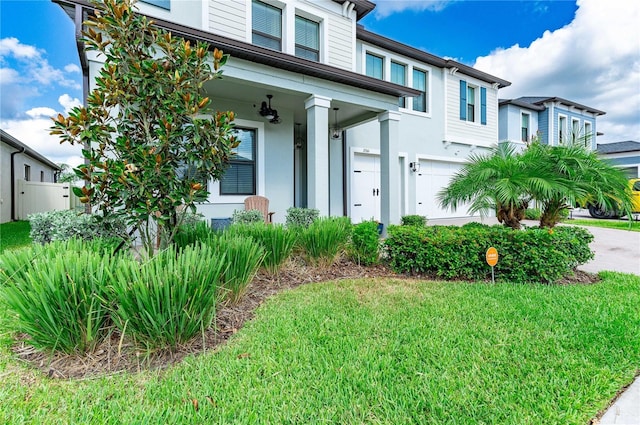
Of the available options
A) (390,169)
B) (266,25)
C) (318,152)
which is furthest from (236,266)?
(266,25)

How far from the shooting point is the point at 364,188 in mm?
10430

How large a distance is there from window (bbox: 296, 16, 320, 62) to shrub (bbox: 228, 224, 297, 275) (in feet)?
19.0

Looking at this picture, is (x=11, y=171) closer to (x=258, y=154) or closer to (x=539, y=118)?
(x=258, y=154)

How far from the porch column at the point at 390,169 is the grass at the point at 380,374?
15.3ft

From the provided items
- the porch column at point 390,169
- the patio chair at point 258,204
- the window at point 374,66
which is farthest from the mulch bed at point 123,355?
the window at point 374,66

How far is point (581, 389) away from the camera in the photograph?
1.94 metres

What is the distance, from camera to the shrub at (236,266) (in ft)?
10.4

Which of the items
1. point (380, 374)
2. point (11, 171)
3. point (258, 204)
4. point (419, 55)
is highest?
point (419, 55)

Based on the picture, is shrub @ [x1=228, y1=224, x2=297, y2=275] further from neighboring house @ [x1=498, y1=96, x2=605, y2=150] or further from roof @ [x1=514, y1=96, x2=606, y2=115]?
roof @ [x1=514, y1=96, x2=606, y2=115]

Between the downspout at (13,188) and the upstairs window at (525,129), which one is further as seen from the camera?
the upstairs window at (525,129)

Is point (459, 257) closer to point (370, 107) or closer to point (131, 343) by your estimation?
point (131, 343)

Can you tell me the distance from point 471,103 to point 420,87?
124 inches

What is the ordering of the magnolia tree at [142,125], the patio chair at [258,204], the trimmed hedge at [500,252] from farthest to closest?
1. the patio chair at [258,204]
2. the trimmed hedge at [500,252]
3. the magnolia tree at [142,125]

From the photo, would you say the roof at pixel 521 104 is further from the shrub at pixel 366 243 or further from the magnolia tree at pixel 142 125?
the magnolia tree at pixel 142 125
